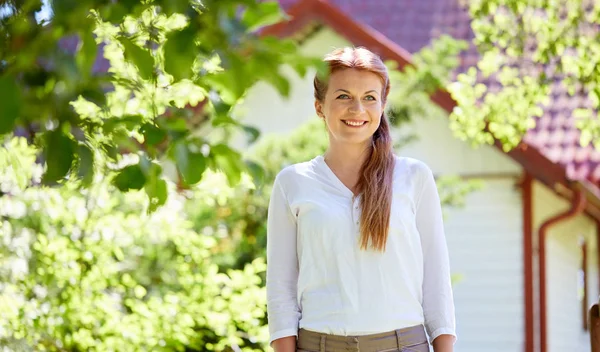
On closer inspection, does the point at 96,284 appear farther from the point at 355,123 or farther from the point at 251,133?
the point at 251,133

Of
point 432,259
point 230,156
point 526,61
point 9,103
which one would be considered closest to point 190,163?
point 230,156

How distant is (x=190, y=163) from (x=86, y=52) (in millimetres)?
212

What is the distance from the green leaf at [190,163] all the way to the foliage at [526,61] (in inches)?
173

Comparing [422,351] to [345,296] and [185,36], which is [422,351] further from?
[185,36]

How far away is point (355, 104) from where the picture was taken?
2.92 metres

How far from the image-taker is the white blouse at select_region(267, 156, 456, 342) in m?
2.76

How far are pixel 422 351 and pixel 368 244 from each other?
318 millimetres

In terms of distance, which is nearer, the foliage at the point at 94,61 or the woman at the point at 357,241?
the foliage at the point at 94,61

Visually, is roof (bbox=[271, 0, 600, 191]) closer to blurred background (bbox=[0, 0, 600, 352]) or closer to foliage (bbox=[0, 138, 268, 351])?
blurred background (bbox=[0, 0, 600, 352])

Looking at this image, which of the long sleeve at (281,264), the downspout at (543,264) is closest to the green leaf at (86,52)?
the long sleeve at (281,264)

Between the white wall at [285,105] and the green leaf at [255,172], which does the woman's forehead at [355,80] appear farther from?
the white wall at [285,105]

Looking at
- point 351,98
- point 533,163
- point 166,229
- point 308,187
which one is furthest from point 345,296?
point 533,163

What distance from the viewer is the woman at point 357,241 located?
2.76 metres

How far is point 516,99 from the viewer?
20.0 feet
